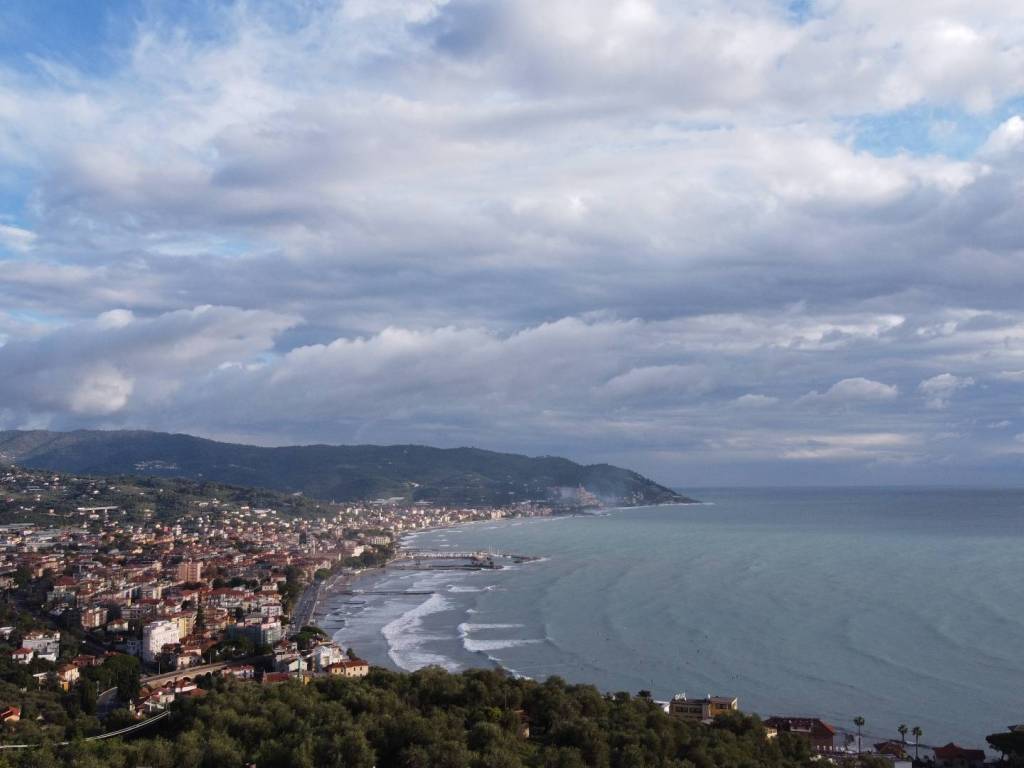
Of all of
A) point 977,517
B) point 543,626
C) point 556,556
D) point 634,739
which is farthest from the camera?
point 977,517

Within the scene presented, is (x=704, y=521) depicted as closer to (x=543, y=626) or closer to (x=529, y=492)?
(x=529, y=492)

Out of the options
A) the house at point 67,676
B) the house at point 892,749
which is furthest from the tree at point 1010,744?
the house at point 67,676

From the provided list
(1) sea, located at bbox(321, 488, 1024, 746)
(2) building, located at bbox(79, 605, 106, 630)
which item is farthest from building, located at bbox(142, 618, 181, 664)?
(1) sea, located at bbox(321, 488, 1024, 746)

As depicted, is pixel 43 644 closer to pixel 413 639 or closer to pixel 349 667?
pixel 349 667

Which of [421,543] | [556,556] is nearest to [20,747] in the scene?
[556,556]

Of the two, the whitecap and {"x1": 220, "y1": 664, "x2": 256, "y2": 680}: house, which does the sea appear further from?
{"x1": 220, "y1": 664, "x2": 256, "y2": 680}: house

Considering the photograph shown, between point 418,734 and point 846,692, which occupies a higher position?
point 418,734

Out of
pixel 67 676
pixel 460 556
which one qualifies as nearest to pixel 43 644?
pixel 67 676
